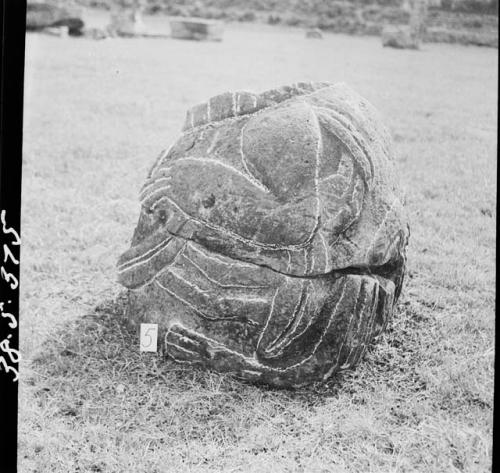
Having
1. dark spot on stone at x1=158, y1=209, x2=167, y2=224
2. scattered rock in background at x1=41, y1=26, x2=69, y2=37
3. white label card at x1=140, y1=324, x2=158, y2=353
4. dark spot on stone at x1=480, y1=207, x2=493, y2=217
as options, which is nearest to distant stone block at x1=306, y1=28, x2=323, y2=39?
dark spot on stone at x1=158, y1=209, x2=167, y2=224

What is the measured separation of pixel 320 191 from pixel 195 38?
191cm

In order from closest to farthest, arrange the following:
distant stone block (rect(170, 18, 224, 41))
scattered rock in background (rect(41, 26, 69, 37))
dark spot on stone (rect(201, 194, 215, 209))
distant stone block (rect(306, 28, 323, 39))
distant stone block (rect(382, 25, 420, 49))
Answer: dark spot on stone (rect(201, 194, 215, 209)), distant stone block (rect(382, 25, 420, 49)), distant stone block (rect(306, 28, 323, 39)), distant stone block (rect(170, 18, 224, 41)), scattered rock in background (rect(41, 26, 69, 37))

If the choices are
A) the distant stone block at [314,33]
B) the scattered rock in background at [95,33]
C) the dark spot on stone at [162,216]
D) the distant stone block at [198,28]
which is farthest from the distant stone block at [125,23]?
the dark spot on stone at [162,216]

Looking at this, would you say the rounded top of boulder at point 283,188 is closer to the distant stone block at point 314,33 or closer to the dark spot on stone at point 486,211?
the distant stone block at point 314,33

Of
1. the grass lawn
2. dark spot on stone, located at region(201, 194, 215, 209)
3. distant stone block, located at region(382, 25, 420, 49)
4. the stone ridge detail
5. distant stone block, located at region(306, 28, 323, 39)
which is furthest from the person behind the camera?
distant stone block, located at region(306, 28, 323, 39)

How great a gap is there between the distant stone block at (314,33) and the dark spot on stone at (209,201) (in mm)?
1266

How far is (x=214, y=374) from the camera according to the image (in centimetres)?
314

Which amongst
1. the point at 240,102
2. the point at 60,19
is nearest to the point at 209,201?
the point at 240,102

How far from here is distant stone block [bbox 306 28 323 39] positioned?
362 cm

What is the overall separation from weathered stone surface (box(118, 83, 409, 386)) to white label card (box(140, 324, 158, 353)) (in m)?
0.05

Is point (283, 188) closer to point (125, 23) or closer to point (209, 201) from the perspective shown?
point (209, 201)

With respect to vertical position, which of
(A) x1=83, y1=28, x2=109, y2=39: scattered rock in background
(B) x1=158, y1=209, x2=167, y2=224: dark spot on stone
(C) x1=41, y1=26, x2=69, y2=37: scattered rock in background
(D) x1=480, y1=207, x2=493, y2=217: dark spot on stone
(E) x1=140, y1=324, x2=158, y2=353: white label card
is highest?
(A) x1=83, y1=28, x2=109, y2=39: scattered rock in background

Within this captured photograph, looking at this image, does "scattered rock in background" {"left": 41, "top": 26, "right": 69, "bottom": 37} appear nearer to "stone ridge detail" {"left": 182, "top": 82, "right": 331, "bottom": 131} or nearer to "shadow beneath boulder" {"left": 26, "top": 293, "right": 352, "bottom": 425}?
"stone ridge detail" {"left": 182, "top": 82, "right": 331, "bottom": 131}

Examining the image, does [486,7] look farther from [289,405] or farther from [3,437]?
[3,437]
